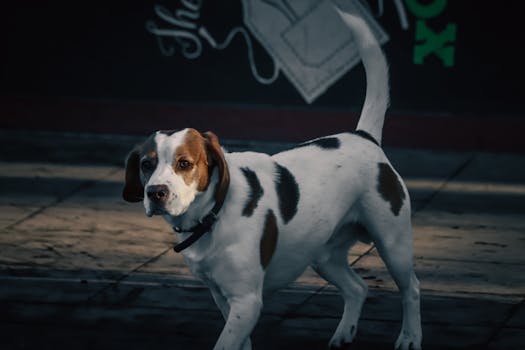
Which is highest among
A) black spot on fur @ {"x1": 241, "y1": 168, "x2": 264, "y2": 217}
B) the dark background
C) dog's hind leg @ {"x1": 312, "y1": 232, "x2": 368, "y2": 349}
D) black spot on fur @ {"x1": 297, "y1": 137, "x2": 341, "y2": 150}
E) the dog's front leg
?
black spot on fur @ {"x1": 241, "y1": 168, "x2": 264, "y2": 217}

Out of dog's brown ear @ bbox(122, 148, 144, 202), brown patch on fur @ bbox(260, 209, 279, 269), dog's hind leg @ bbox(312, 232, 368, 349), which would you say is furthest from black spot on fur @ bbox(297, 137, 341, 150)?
dog's brown ear @ bbox(122, 148, 144, 202)

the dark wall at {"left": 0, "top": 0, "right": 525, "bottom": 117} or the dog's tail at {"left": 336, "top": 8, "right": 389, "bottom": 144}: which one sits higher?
the dog's tail at {"left": 336, "top": 8, "right": 389, "bottom": 144}

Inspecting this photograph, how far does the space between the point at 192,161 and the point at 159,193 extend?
0.25m

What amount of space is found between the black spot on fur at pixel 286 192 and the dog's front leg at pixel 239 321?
1.68ft

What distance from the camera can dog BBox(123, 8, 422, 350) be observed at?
19.1 ft

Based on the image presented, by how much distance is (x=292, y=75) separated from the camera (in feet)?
43.2

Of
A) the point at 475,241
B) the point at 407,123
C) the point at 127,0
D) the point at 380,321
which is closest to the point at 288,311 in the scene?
the point at 380,321

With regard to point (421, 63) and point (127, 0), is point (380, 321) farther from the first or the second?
point (127, 0)

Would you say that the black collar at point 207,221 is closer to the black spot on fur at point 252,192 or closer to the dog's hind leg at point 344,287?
the black spot on fur at point 252,192

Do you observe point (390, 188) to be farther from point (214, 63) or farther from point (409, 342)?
point (214, 63)

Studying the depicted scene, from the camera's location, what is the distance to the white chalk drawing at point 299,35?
1302cm

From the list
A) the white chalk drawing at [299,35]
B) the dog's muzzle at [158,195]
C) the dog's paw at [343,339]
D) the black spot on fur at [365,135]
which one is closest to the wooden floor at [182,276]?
the dog's paw at [343,339]

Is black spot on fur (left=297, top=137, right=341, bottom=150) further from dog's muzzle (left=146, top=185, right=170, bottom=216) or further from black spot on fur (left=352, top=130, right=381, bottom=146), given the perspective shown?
dog's muzzle (left=146, top=185, right=170, bottom=216)

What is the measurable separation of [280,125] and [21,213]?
12.3 ft
